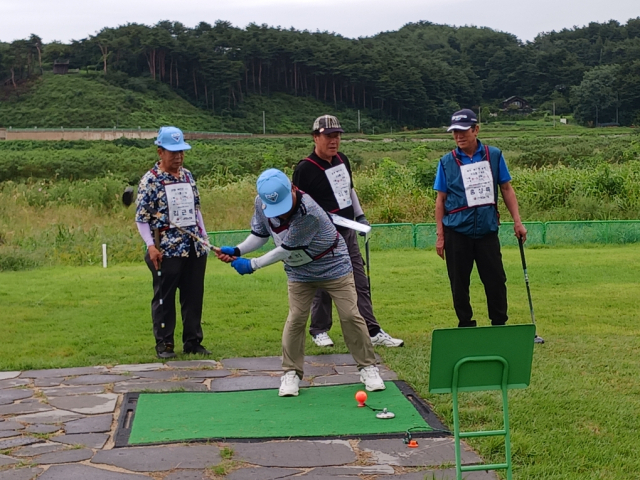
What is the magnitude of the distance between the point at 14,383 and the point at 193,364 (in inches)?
58.2

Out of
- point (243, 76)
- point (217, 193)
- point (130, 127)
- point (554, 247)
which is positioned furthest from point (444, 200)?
point (243, 76)

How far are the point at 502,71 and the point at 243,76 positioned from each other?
3713cm

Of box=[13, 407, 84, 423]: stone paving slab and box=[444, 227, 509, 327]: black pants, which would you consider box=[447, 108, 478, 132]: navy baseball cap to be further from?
box=[13, 407, 84, 423]: stone paving slab

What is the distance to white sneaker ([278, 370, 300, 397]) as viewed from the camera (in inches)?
251

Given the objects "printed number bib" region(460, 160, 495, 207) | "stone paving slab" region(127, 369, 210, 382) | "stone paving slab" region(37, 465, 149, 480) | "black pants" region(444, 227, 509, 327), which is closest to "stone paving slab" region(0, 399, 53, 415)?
"stone paving slab" region(127, 369, 210, 382)

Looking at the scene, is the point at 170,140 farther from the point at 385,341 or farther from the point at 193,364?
the point at 385,341

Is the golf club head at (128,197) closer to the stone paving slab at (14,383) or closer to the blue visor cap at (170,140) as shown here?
the blue visor cap at (170,140)

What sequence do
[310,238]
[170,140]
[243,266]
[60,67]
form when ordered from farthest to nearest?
[60,67] < [170,140] < [243,266] < [310,238]

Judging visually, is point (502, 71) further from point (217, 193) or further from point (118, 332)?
point (118, 332)

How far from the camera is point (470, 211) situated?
724 cm

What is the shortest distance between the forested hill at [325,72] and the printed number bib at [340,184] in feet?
282

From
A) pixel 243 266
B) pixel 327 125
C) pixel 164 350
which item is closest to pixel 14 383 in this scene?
pixel 164 350

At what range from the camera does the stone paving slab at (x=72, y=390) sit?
Result: 6586 millimetres

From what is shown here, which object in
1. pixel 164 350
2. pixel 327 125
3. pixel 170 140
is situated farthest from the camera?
pixel 164 350
